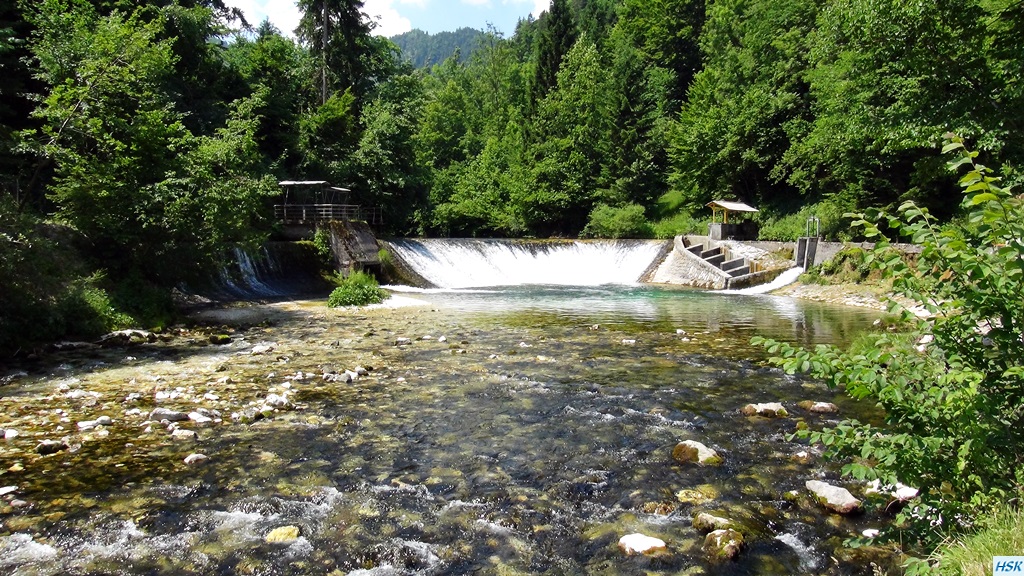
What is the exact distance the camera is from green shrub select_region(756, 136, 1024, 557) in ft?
9.14

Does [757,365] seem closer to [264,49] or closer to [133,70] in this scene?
[133,70]

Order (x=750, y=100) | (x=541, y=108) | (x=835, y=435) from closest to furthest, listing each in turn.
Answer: (x=835, y=435)
(x=750, y=100)
(x=541, y=108)

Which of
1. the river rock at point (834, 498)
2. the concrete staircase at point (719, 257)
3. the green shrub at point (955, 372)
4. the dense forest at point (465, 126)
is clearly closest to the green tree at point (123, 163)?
the dense forest at point (465, 126)

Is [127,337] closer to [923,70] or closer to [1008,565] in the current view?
[1008,565]

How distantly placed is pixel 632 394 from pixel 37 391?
336 inches

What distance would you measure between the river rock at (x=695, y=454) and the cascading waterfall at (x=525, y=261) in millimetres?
22044

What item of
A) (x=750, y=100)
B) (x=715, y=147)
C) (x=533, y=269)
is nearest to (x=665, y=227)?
(x=715, y=147)

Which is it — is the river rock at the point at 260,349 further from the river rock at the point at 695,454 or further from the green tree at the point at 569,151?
the green tree at the point at 569,151

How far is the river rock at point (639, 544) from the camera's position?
4.45 m

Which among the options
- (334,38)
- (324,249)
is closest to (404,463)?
(324,249)

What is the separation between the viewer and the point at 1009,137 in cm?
1560

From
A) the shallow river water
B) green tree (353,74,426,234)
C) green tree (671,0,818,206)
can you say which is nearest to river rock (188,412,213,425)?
the shallow river water

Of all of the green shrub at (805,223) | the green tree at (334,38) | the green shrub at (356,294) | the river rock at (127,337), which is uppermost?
the green tree at (334,38)

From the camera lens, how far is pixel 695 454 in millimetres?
6246
